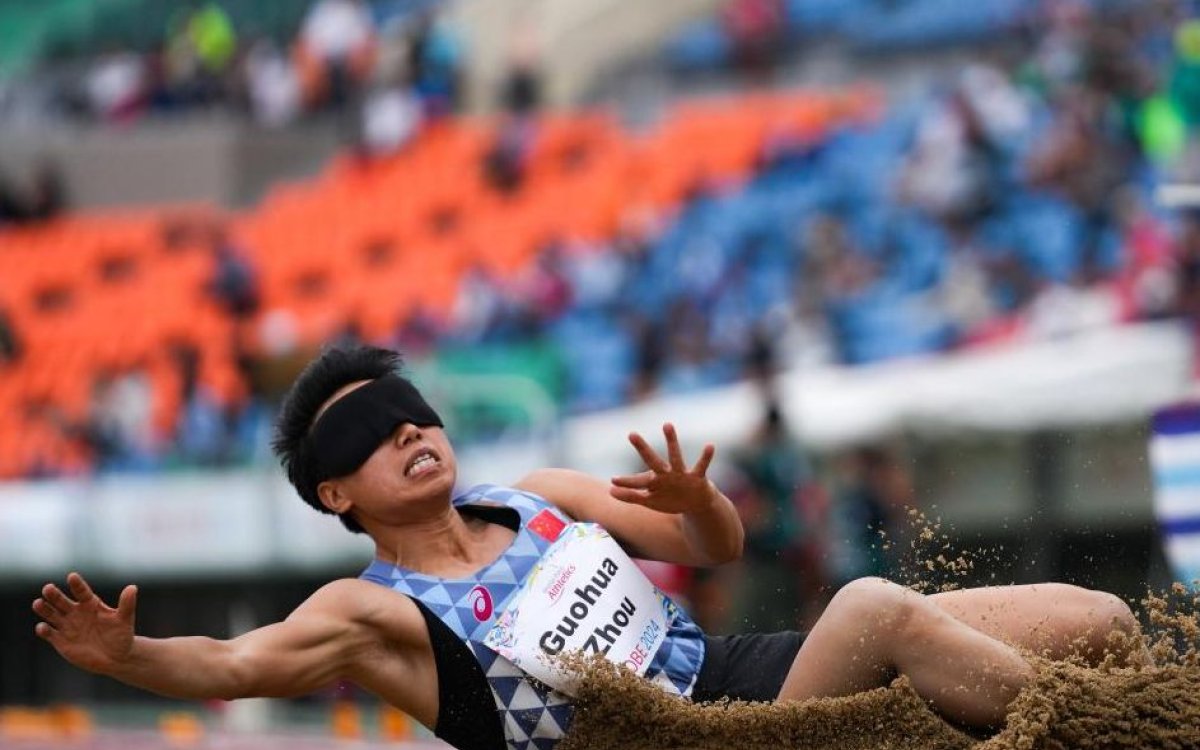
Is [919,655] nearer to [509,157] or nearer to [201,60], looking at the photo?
[509,157]

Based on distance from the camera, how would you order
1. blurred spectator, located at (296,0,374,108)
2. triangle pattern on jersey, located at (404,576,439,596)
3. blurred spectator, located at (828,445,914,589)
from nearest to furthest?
triangle pattern on jersey, located at (404,576,439,596) < blurred spectator, located at (828,445,914,589) < blurred spectator, located at (296,0,374,108)

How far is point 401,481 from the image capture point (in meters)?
4.98

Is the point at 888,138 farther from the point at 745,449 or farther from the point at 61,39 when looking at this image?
the point at 61,39

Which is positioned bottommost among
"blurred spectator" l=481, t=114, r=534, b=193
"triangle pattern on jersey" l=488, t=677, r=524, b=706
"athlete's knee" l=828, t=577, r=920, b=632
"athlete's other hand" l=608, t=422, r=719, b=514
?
"triangle pattern on jersey" l=488, t=677, r=524, b=706

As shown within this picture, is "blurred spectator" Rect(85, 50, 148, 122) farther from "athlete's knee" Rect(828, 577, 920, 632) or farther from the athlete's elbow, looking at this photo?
"athlete's knee" Rect(828, 577, 920, 632)

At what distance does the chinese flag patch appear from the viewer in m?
5.09

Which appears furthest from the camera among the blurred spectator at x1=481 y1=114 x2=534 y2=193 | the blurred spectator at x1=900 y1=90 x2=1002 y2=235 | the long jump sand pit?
the blurred spectator at x1=481 y1=114 x2=534 y2=193

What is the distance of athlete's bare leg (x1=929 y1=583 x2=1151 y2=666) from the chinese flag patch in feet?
3.01

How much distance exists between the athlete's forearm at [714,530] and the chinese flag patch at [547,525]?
Result: 306 millimetres

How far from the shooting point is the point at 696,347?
15.1 m

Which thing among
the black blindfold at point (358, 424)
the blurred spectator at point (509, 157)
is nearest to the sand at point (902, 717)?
the black blindfold at point (358, 424)

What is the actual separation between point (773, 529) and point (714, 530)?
191 inches

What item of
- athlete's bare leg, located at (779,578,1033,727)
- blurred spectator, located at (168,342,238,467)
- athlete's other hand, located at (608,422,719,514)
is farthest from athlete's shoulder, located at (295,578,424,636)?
blurred spectator, located at (168,342,238,467)

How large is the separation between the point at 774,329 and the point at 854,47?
18.6 ft
